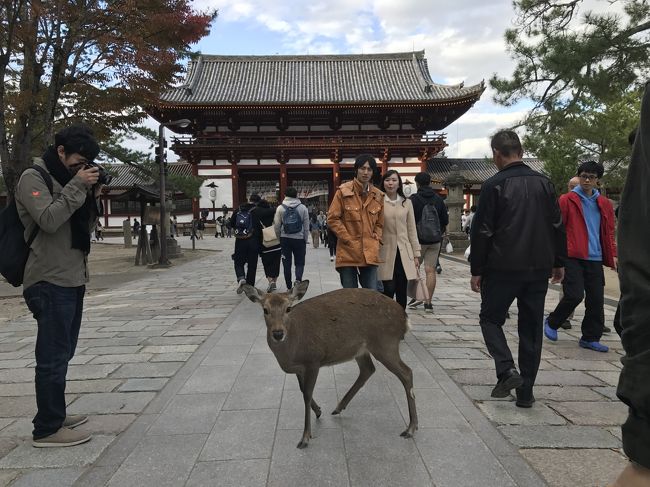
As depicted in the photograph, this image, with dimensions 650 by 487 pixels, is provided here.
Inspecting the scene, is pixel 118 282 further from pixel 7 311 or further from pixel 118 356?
pixel 118 356

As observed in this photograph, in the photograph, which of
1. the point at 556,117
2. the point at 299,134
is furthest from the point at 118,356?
the point at 299,134

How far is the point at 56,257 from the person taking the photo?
2.80 m

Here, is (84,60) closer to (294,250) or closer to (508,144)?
(294,250)

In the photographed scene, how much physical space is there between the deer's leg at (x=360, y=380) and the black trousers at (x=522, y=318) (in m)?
0.93

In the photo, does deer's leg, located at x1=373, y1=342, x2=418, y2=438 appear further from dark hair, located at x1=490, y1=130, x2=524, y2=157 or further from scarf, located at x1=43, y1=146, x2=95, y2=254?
scarf, located at x1=43, y1=146, x2=95, y2=254

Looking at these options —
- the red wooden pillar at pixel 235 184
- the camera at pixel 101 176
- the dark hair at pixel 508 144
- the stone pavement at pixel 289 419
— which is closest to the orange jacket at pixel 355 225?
the stone pavement at pixel 289 419

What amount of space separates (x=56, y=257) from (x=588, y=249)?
4.81 meters

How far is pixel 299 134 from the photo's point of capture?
29.4 meters

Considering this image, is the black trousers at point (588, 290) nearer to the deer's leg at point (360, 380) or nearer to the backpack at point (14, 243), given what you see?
the deer's leg at point (360, 380)

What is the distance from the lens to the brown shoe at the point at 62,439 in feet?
9.18

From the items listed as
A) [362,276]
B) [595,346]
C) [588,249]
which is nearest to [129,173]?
[362,276]

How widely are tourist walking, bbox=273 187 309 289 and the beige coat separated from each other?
2.94m

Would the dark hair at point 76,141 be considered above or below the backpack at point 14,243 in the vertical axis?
above

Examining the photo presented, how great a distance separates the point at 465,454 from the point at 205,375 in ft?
7.88
